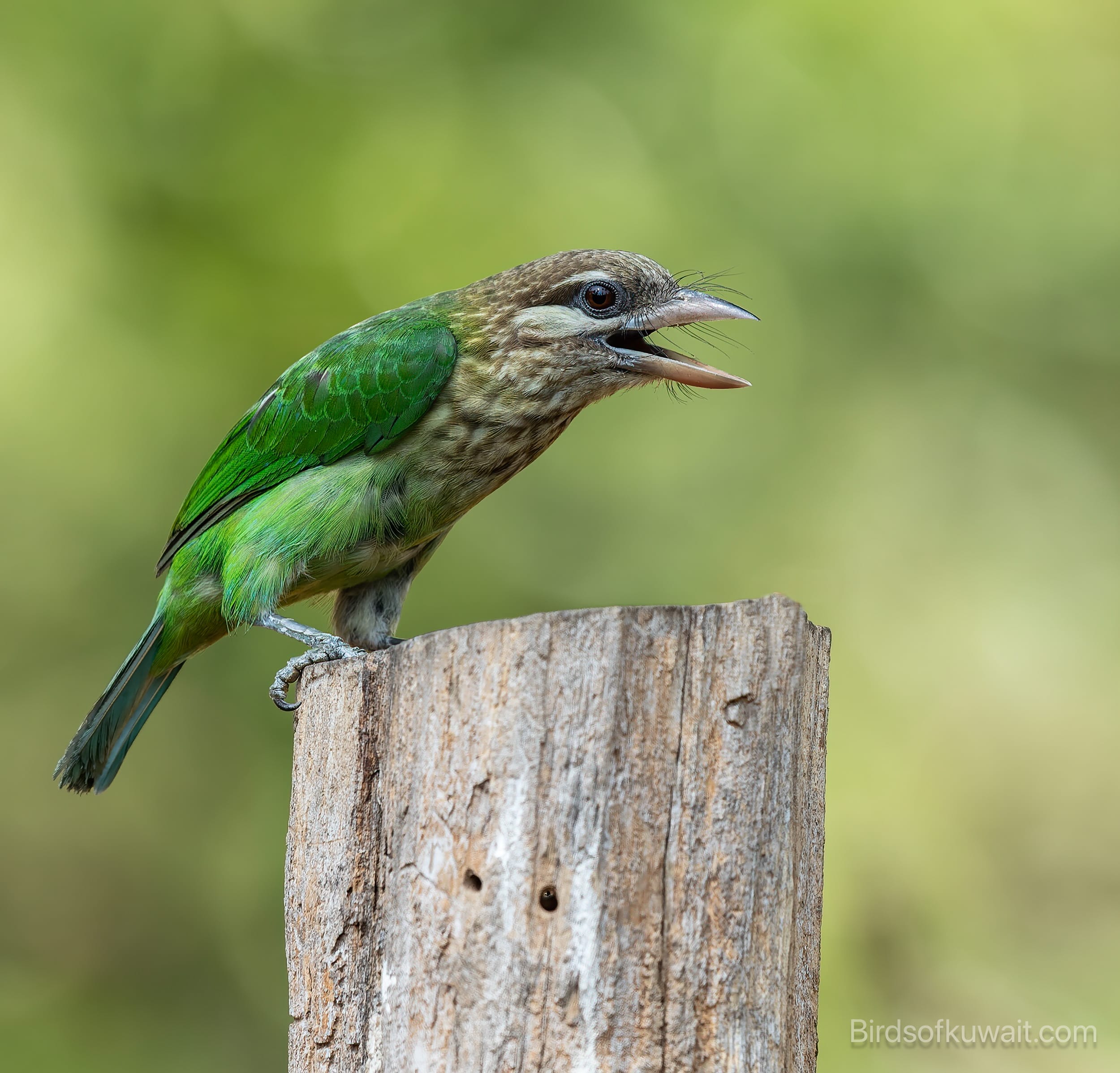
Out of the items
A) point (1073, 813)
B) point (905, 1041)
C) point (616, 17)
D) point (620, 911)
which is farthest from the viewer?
point (616, 17)

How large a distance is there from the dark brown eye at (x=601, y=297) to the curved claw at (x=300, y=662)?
1815mm

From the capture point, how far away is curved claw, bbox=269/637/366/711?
4336 millimetres

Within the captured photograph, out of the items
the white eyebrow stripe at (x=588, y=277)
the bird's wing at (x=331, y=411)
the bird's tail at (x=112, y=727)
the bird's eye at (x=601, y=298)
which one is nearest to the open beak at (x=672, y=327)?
the bird's eye at (x=601, y=298)

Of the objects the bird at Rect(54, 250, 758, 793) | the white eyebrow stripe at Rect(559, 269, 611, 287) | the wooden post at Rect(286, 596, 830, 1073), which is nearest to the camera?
the wooden post at Rect(286, 596, 830, 1073)

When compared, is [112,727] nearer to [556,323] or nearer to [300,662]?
[300,662]

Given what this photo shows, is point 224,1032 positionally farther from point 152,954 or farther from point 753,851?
point 753,851

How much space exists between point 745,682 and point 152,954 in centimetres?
789

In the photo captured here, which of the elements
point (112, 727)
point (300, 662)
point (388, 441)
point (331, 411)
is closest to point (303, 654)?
point (300, 662)

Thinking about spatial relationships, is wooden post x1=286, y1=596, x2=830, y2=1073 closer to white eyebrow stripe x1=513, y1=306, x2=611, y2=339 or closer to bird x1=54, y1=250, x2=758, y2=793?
bird x1=54, y1=250, x2=758, y2=793

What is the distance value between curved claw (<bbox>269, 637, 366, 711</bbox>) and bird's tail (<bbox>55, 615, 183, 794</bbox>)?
116 centimetres

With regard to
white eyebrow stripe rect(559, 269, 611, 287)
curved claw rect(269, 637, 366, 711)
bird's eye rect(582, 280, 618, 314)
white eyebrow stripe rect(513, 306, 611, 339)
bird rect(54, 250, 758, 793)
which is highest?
white eyebrow stripe rect(559, 269, 611, 287)

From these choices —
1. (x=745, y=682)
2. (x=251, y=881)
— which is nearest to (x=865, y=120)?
(x=251, y=881)

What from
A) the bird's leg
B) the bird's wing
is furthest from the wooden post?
the bird's wing

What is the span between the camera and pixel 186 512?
564 cm
